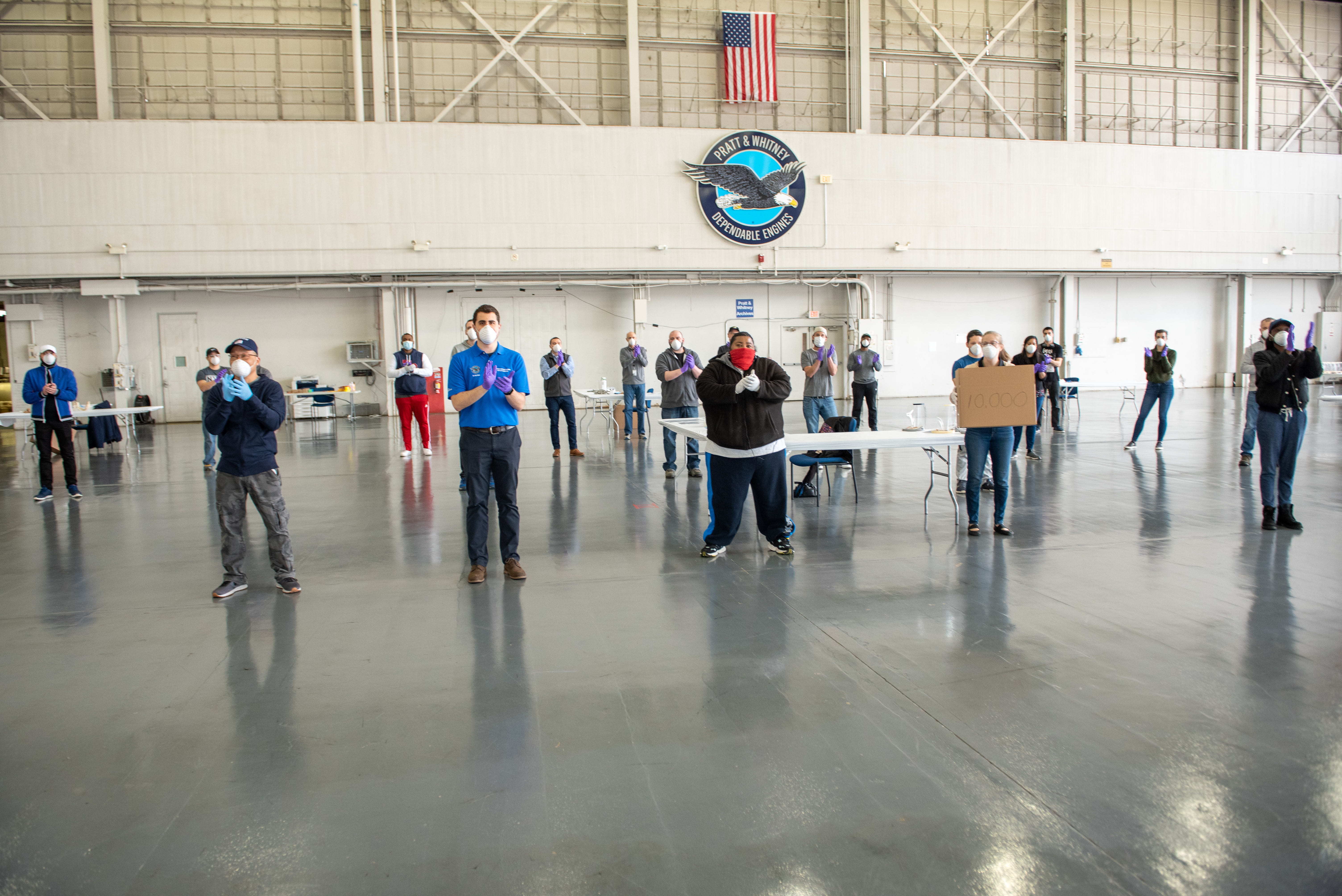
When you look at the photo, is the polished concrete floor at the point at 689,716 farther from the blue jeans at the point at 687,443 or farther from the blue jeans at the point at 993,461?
the blue jeans at the point at 687,443

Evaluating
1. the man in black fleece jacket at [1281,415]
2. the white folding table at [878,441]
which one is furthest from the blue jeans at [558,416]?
the man in black fleece jacket at [1281,415]

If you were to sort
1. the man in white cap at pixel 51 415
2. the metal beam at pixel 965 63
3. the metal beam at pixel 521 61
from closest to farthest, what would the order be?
the man in white cap at pixel 51 415 < the metal beam at pixel 521 61 < the metal beam at pixel 965 63

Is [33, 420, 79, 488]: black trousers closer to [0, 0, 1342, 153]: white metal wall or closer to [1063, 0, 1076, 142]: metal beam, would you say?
[0, 0, 1342, 153]: white metal wall

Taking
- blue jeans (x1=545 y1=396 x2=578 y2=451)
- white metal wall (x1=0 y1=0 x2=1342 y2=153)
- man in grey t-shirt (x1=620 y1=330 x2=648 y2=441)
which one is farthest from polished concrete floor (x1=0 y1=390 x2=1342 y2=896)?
white metal wall (x1=0 y1=0 x2=1342 y2=153)

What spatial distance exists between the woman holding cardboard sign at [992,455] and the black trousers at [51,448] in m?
8.90

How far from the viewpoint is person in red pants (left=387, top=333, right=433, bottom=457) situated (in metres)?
11.9

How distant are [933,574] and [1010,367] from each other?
194cm

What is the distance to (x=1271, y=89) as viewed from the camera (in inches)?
950

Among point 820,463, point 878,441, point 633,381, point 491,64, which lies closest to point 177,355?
point 491,64

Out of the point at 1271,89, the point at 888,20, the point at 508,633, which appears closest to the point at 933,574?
the point at 508,633

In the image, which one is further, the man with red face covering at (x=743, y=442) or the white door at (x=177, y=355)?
the white door at (x=177, y=355)

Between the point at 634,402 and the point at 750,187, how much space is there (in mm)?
9819

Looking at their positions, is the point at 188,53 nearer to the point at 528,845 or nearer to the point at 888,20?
the point at 888,20

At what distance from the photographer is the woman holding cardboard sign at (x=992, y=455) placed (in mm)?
6480
